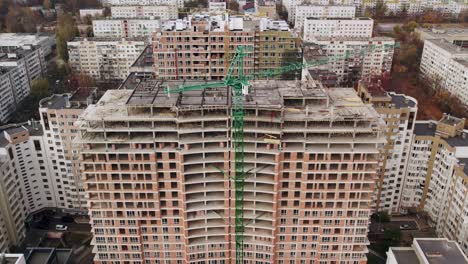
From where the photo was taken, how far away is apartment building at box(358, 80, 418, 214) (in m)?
68.4

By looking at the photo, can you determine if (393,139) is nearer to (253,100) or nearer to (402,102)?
(402,102)

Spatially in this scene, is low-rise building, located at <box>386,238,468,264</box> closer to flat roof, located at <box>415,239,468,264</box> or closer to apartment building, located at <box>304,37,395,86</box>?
flat roof, located at <box>415,239,468,264</box>

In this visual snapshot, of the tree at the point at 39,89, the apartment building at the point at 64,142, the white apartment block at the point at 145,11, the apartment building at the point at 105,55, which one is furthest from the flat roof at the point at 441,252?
the white apartment block at the point at 145,11

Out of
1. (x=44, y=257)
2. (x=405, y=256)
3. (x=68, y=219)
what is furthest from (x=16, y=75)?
(x=405, y=256)

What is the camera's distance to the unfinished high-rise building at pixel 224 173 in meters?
48.0

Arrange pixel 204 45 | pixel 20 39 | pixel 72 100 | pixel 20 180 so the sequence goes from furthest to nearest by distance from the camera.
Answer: pixel 20 39
pixel 204 45
pixel 20 180
pixel 72 100

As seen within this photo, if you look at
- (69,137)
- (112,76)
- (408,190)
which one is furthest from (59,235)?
(112,76)

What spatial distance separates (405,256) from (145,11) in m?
163

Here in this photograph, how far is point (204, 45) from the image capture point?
77.1m

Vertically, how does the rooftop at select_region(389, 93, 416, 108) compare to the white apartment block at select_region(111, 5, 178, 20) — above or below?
below

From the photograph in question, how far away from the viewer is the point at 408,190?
75.6 metres

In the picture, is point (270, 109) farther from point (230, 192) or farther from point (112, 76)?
point (112, 76)

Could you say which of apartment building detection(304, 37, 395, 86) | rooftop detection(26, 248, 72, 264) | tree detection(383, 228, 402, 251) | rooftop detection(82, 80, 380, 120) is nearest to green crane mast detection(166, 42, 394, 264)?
rooftop detection(82, 80, 380, 120)

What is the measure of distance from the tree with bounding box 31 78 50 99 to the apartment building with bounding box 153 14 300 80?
5577 centimetres
